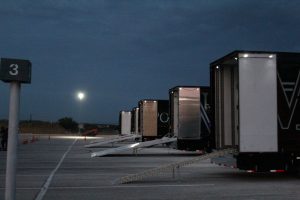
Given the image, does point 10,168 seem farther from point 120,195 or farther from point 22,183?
point 22,183

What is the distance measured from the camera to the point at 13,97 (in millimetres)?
6617

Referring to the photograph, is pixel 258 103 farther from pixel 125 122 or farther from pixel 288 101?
pixel 125 122

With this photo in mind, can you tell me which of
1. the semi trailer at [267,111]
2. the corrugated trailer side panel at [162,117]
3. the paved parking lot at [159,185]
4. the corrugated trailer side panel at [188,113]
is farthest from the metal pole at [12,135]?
the corrugated trailer side panel at [162,117]

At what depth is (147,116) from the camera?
33.7 metres

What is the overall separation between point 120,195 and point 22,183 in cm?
328

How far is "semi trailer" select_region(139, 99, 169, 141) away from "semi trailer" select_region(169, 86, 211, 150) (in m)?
9.75

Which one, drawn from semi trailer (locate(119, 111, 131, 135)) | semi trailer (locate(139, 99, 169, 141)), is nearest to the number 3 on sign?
semi trailer (locate(139, 99, 169, 141))

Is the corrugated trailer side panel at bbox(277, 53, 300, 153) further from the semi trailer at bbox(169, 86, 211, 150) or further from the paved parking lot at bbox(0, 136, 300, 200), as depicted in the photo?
the semi trailer at bbox(169, 86, 211, 150)

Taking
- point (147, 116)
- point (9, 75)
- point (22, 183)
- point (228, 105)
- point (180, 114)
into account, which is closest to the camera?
point (9, 75)

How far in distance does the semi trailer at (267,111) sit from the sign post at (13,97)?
758cm

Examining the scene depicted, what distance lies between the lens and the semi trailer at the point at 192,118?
23344 mm

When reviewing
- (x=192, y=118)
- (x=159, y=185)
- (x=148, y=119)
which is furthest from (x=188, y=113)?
(x=159, y=185)

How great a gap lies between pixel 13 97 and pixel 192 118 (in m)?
17.3

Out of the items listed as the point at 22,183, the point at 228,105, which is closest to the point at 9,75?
the point at 22,183
